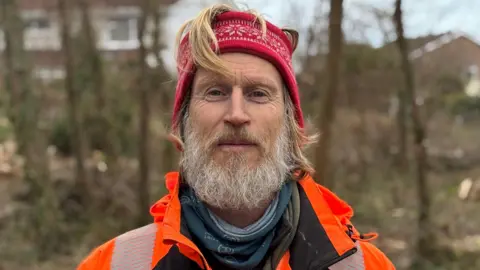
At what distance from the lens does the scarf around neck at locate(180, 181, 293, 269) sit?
178cm

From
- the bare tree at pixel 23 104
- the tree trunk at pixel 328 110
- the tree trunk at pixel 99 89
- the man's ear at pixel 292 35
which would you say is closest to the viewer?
the man's ear at pixel 292 35

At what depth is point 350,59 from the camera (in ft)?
41.3

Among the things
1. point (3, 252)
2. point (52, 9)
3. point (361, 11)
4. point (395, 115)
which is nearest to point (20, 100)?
point (3, 252)

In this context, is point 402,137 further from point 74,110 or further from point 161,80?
point 74,110

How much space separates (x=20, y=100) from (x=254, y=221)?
822 centimetres

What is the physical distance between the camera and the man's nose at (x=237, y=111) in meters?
1.83

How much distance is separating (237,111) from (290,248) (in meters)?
0.50

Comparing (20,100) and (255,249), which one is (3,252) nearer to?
(20,100)

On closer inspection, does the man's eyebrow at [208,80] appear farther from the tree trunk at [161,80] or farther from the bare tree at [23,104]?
the bare tree at [23,104]

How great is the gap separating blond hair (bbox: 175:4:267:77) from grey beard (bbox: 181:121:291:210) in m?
0.25

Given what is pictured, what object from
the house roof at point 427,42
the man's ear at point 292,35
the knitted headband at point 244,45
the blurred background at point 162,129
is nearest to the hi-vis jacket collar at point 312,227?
the knitted headband at point 244,45

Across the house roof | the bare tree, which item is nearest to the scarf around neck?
the house roof

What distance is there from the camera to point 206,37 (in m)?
1.91

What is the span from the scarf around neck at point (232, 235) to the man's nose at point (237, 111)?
0.32 metres
